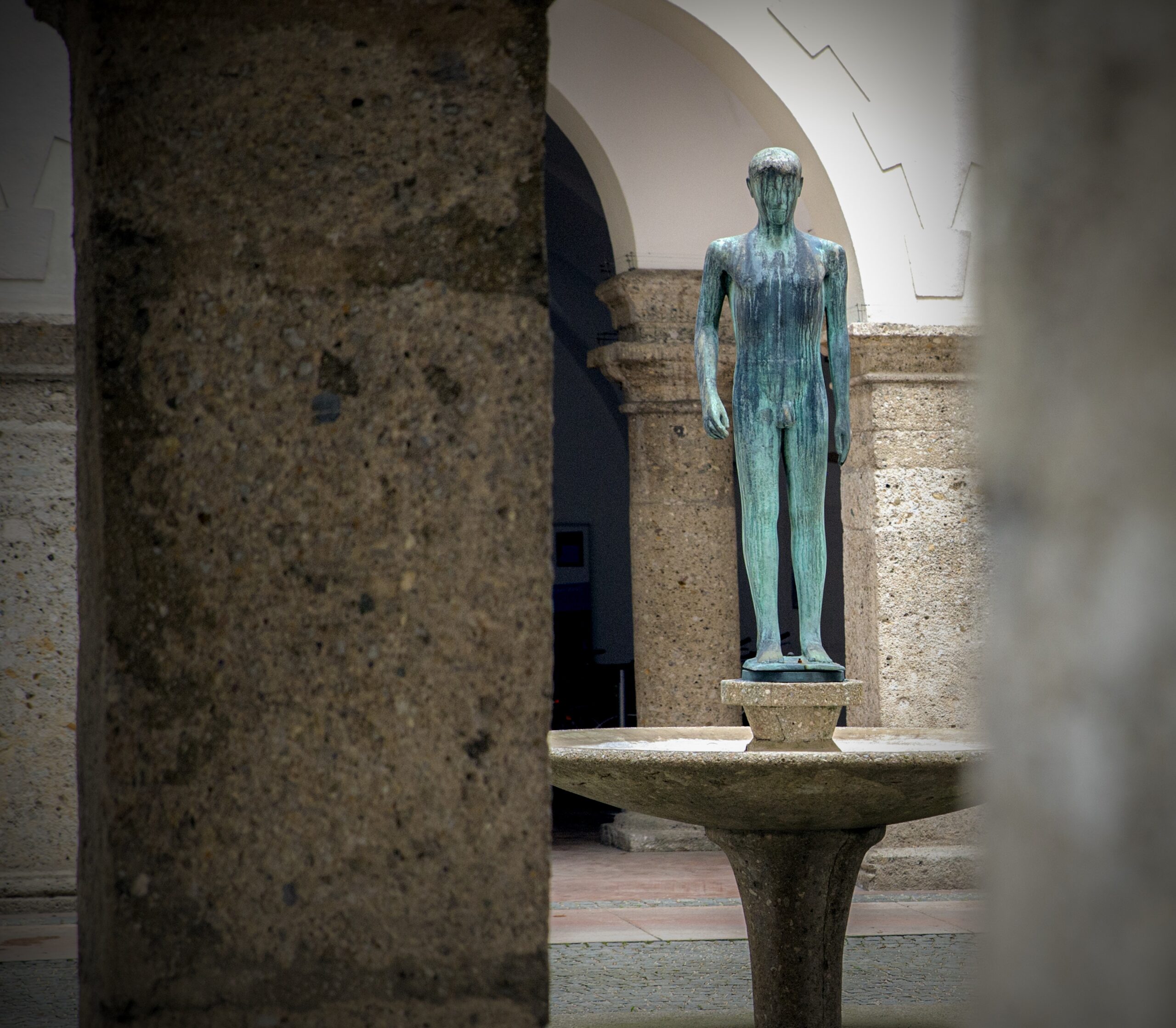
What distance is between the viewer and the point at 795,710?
11.5 feet

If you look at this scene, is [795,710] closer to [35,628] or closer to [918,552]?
[918,552]

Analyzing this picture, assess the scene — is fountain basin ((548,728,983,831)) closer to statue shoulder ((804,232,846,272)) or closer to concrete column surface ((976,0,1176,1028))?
statue shoulder ((804,232,846,272))

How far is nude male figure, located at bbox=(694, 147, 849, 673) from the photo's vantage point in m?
3.76

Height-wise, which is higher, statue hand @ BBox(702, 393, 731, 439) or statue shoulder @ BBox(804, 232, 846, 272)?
statue shoulder @ BBox(804, 232, 846, 272)

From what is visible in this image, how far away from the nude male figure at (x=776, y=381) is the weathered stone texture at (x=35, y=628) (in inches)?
102

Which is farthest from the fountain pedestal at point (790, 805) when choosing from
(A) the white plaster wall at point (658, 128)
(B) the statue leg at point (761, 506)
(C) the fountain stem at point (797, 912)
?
(A) the white plaster wall at point (658, 128)

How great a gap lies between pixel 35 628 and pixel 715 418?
108 inches

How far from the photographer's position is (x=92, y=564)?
1.42 meters

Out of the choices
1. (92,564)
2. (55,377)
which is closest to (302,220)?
(92,564)

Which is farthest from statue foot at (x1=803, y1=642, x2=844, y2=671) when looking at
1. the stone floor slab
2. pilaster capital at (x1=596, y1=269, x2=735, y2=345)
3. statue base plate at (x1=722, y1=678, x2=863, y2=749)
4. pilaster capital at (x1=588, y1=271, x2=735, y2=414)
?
pilaster capital at (x1=596, y1=269, x2=735, y2=345)

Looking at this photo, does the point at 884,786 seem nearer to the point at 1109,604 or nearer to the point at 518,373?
the point at 518,373

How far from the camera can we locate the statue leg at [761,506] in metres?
3.76

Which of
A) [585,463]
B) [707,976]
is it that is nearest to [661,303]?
[707,976]

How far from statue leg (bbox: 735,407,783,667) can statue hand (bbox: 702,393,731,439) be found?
1.4 inches
